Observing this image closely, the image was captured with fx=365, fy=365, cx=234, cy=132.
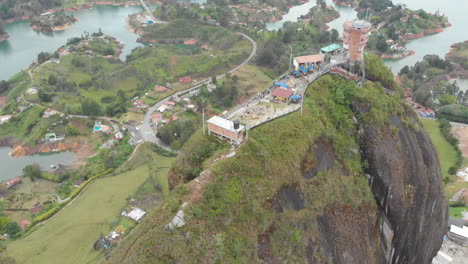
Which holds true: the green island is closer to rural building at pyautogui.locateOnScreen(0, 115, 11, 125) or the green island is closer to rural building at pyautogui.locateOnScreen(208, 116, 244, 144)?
rural building at pyautogui.locateOnScreen(208, 116, 244, 144)

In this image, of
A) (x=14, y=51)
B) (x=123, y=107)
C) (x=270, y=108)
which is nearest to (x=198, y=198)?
(x=270, y=108)

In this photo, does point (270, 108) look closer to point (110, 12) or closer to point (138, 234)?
point (138, 234)

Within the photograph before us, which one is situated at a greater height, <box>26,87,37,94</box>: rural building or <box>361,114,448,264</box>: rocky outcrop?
<box>361,114,448,264</box>: rocky outcrop

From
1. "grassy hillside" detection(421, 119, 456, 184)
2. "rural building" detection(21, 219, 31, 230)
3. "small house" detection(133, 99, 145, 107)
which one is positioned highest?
"grassy hillside" detection(421, 119, 456, 184)

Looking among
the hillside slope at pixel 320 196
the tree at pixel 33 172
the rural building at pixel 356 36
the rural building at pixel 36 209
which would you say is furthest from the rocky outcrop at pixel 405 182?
the tree at pixel 33 172

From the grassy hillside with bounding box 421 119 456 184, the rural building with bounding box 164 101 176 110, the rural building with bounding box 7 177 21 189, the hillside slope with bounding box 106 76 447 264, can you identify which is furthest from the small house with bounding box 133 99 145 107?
the grassy hillside with bounding box 421 119 456 184

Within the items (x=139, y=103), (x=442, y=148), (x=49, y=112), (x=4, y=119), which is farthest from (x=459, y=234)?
(x=4, y=119)

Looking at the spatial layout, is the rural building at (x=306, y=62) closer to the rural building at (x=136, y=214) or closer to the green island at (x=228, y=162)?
the green island at (x=228, y=162)
